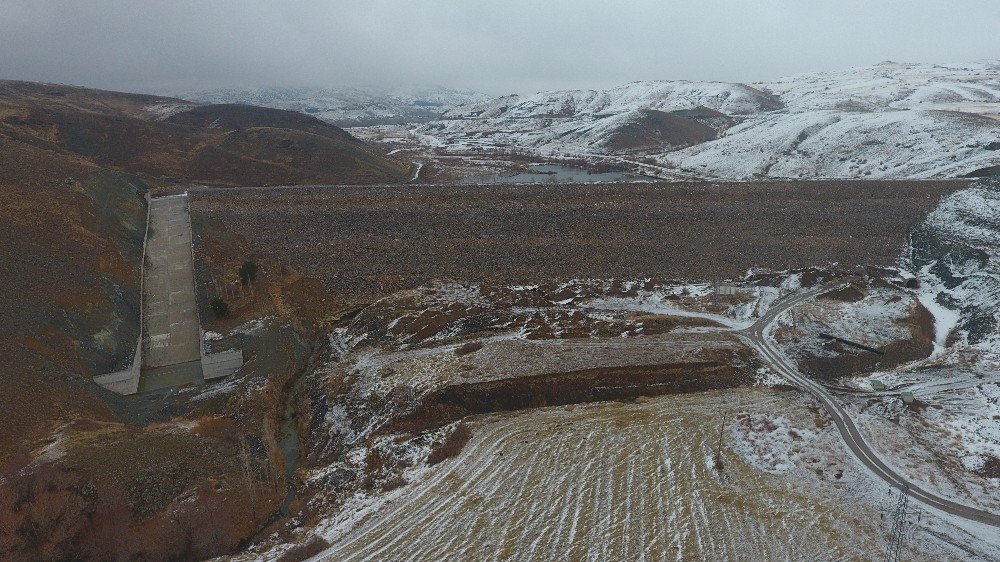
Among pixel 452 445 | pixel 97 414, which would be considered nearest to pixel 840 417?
pixel 452 445

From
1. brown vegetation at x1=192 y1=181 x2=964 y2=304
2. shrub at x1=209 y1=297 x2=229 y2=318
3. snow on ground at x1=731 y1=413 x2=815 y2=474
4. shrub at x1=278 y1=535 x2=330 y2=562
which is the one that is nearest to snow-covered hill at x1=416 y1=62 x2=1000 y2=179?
brown vegetation at x1=192 y1=181 x2=964 y2=304

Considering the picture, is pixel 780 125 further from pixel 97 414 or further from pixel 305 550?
pixel 97 414

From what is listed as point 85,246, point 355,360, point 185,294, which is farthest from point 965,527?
point 85,246

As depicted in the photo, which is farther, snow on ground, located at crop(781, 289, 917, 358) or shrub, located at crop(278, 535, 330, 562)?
snow on ground, located at crop(781, 289, 917, 358)

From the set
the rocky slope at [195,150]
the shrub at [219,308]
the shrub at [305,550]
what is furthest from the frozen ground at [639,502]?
the rocky slope at [195,150]

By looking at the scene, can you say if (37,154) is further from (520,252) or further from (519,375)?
(519,375)

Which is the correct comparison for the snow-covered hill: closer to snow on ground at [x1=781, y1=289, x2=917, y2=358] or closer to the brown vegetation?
the brown vegetation
